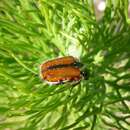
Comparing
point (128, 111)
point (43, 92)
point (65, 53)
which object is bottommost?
point (128, 111)

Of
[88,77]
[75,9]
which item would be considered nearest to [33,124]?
[88,77]

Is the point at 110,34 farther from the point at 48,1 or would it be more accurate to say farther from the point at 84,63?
the point at 48,1

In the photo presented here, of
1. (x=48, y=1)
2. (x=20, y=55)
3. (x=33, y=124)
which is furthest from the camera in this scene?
(x=20, y=55)

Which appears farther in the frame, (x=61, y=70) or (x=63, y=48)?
(x=63, y=48)

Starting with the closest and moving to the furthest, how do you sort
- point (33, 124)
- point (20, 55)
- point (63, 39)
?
point (33, 124), point (63, 39), point (20, 55)

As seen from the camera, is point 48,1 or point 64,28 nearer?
point 48,1

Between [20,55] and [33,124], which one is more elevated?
[20,55]
